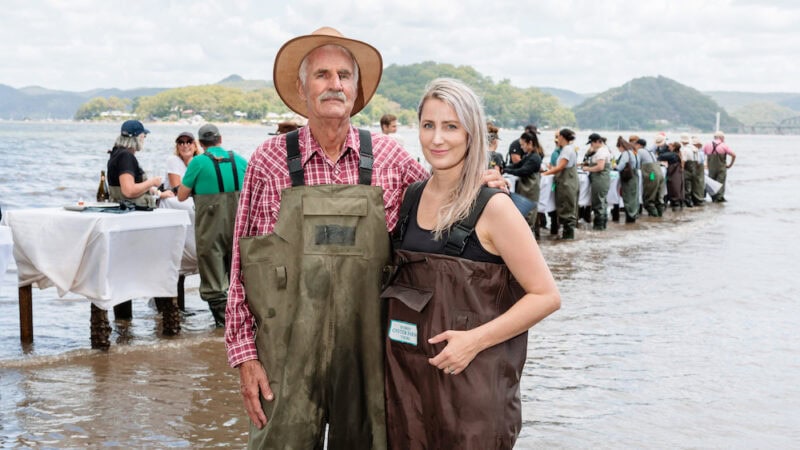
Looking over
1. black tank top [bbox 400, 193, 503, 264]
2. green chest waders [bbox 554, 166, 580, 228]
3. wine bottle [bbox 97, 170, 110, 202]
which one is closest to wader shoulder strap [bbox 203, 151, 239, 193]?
wine bottle [bbox 97, 170, 110, 202]

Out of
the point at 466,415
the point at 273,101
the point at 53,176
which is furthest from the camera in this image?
the point at 273,101

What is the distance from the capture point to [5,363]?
643cm

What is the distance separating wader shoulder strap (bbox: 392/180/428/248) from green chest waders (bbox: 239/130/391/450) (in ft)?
0.16

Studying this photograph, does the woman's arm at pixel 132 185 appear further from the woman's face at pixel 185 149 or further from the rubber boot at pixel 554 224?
the rubber boot at pixel 554 224

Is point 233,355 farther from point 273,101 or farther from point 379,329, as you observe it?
point 273,101

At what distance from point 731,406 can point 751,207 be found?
1811 cm

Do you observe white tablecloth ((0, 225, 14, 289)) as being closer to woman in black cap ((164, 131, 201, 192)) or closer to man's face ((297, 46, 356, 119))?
woman in black cap ((164, 131, 201, 192))

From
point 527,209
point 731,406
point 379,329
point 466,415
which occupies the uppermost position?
point 527,209

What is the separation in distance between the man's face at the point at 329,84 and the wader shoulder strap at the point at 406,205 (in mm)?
329

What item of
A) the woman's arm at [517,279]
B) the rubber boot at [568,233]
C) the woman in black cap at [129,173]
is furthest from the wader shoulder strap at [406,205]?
the rubber boot at [568,233]

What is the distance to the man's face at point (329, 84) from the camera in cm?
269

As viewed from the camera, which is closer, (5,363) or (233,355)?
(233,355)

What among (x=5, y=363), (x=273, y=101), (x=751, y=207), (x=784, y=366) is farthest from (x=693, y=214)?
(x=273, y=101)

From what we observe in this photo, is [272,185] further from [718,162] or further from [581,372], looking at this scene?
[718,162]
